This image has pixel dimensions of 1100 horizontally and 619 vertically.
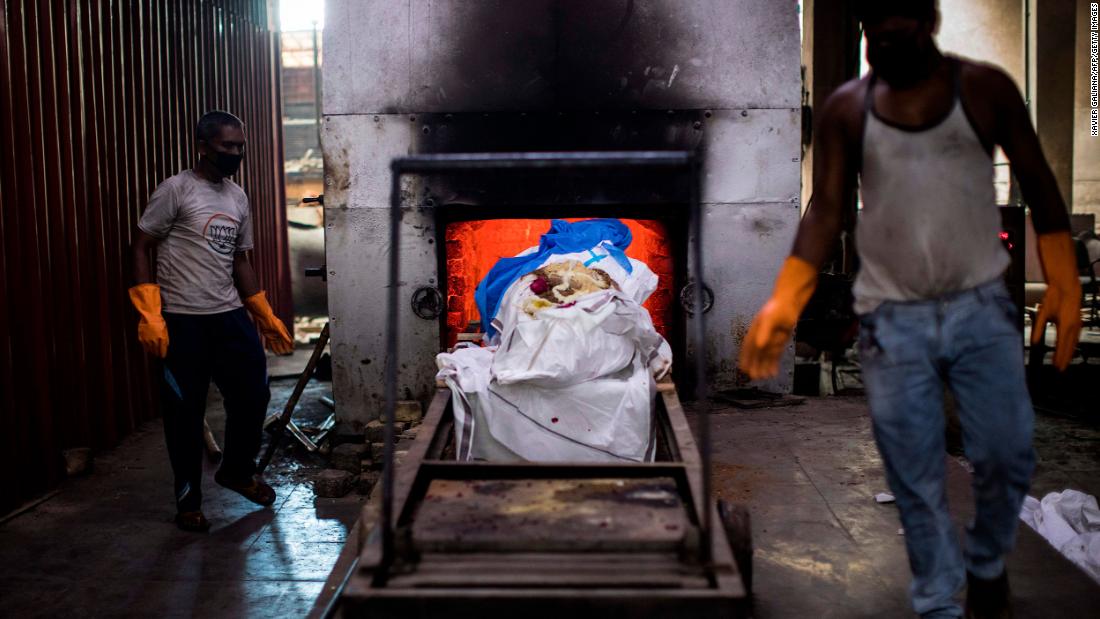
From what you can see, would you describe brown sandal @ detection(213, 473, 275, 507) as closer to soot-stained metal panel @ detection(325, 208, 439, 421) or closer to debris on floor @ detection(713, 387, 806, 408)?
soot-stained metal panel @ detection(325, 208, 439, 421)

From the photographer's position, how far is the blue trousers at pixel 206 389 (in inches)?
183

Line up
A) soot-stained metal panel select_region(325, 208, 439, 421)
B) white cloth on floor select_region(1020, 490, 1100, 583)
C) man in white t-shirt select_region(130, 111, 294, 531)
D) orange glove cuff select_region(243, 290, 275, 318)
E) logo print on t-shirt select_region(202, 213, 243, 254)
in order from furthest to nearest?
soot-stained metal panel select_region(325, 208, 439, 421), orange glove cuff select_region(243, 290, 275, 318), logo print on t-shirt select_region(202, 213, 243, 254), man in white t-shirt select_region(130, 111, 294, 531), white cloth on floor select_region(1020, 490, 1100, 583)

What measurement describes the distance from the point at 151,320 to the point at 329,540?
4.79 ft

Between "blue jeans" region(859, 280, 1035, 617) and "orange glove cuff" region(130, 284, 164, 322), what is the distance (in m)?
3.51

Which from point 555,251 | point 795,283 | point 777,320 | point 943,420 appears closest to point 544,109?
point 555,251

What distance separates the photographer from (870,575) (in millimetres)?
3570

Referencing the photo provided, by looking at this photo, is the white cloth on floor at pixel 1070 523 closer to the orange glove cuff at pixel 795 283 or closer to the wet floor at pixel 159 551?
the orange glove cuff at pixel 795 283

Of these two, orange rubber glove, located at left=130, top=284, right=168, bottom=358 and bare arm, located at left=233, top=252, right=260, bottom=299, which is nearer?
orange rubber glove, located at left=130, top=284, right=168, bottom=358

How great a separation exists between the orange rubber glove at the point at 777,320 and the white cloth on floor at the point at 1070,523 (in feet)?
7.08

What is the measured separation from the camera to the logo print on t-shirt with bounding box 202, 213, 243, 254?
4.77 meters

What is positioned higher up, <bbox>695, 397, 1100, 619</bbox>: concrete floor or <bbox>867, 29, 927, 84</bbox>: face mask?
<bbox>867, 29, 927, 84</bbox>: face mask

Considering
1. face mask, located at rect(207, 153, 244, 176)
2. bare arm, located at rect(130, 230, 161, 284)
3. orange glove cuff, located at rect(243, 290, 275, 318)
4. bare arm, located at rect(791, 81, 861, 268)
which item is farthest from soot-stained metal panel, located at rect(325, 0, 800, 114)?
bare arm, located at rect(791, 81, 861, 268)

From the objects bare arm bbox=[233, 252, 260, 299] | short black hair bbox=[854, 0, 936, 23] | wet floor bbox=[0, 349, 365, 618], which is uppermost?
short black hair bbox=[854, 0, 936, 23]

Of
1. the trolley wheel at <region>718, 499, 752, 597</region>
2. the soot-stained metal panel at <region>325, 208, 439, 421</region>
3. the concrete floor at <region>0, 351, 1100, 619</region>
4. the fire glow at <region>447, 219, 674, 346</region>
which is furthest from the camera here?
the fire glow at <region>447, 219, 674, 346</region>
